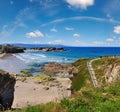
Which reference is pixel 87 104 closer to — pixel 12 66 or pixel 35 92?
pixel 35 92

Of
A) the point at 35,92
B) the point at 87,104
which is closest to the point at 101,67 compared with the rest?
the point at 35,92

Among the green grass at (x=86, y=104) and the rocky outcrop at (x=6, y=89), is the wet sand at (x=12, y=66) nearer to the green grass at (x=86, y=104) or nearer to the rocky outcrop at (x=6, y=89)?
the rocky outcrop at (x=6, y=89)

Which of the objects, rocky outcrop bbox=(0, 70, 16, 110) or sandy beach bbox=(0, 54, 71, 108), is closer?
rocky outcrop bbox=(0, 70, 16, 110)

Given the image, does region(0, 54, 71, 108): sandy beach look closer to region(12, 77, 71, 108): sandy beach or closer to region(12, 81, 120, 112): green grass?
region(12, 77, 71, 108): sandy beach

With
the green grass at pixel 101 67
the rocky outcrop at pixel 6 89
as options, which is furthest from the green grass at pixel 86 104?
the green grass at pixel 101 67

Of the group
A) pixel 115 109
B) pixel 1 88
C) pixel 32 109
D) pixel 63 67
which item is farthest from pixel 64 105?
pixel 63 67

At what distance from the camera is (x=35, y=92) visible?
41.5 meters

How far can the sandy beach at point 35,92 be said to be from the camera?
3493 cm

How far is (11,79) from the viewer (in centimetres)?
2648

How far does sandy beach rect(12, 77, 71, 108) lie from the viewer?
34.9 metres

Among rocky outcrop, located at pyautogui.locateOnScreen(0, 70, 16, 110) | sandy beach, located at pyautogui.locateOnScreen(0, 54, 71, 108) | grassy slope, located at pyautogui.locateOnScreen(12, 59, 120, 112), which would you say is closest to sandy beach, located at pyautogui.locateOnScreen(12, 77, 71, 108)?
sandy beach, located at pyautogui.locateOnScreen(0, 54, 71, 108)

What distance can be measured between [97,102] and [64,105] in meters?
1.36

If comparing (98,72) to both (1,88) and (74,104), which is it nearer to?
(1,88)

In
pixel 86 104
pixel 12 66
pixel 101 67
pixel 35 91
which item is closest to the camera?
pixel 86 104
